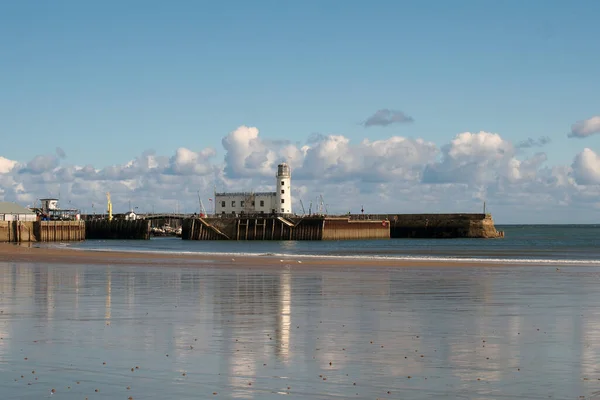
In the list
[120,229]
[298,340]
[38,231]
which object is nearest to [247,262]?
[298,340]

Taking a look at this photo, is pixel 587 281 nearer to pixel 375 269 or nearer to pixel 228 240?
pixel 375 269

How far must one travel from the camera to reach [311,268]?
4550cm

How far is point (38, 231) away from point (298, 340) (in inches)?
4097

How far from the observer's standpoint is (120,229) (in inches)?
5482

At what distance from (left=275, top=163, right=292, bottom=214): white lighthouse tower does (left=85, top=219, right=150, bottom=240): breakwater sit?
23097mm

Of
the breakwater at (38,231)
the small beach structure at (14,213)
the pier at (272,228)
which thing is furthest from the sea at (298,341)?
the small beach structure at (14,213)

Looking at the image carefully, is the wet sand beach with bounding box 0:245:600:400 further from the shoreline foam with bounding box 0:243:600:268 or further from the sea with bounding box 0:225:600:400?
the shoreline foam with bounding box 0:243:600:268

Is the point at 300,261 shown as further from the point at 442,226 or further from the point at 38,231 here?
the point at 442,226

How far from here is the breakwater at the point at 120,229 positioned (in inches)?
5428

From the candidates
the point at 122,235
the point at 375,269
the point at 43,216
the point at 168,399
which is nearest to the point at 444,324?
the point at 168,399

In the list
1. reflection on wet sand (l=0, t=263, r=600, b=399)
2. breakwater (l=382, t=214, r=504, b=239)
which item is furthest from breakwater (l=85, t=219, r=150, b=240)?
reflection on wet sand (l=0, t=263, r=600, b=399)

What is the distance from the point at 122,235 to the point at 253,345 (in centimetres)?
12616

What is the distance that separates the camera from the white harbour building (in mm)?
140000

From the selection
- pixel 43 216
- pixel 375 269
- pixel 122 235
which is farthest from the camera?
pixel 43 216
